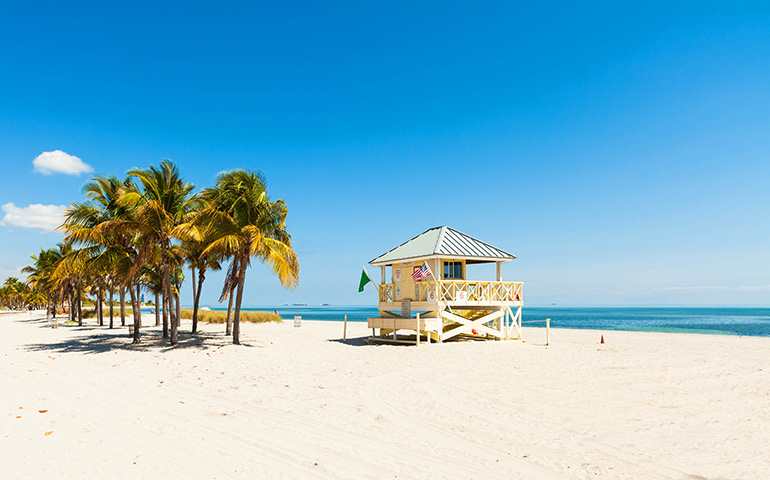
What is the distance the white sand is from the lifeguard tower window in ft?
24.5

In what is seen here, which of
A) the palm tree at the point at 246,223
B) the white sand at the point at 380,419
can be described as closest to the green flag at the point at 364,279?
the palm tree at the point at 246,223

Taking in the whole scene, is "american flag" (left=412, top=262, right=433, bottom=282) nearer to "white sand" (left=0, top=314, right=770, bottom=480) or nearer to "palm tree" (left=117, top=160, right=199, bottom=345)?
"white sand" (left=0, top=314, right=770, bottom=480)

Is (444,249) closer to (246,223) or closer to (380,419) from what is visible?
(246,223)

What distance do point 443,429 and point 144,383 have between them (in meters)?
7.02

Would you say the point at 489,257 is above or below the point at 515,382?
above

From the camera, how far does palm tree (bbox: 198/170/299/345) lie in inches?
690

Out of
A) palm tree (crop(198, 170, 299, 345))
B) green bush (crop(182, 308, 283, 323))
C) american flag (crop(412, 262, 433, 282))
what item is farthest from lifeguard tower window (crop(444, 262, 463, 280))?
green bush (crop(182, 308, 283, 323))

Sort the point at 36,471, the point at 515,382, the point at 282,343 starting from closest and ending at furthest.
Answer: the point at 36,471
the point at 515,382
the point at 282,343

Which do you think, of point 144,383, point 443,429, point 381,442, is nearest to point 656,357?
point 443,429

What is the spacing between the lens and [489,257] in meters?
20.9

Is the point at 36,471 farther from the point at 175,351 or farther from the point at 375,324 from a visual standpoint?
the point at 375,324

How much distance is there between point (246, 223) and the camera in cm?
1841

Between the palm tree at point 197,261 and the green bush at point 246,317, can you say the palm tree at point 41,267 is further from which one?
the palm tree at point 197,261

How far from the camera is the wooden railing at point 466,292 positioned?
65.4 feet
